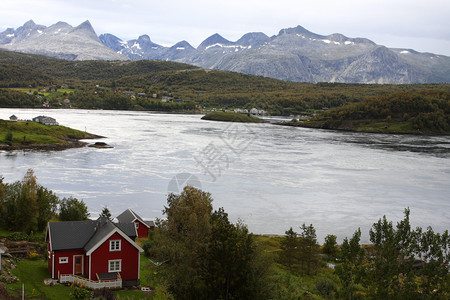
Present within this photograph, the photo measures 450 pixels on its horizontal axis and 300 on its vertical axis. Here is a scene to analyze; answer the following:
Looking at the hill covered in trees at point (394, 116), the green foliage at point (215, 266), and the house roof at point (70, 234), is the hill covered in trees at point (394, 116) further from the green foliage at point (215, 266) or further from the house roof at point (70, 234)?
the green foliage at point (215, 266)

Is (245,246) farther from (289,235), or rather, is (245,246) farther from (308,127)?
(308,127)

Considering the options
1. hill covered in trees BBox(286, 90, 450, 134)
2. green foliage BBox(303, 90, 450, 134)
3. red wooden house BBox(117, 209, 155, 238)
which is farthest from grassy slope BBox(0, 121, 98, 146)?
green foliage BBox(303, 90, 450, 134)

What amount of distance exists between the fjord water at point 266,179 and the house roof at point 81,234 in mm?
11777

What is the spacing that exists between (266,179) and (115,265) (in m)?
28.5

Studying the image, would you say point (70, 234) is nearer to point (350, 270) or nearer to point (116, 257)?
point (116, 257)

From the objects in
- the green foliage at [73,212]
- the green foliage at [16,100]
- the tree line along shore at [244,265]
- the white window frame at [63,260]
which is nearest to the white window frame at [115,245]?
the tree line along shore at [244,265]

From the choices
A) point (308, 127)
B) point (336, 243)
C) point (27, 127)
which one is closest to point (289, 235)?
point (336, 243)

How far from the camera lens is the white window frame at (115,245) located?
704 inches

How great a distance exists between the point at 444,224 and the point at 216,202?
17.3m

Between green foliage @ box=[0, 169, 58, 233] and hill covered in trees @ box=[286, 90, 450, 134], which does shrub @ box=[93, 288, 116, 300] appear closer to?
green foliage @ box=[0, 169, 58, 233]

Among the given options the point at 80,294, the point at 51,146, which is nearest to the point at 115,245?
the point at 80,294

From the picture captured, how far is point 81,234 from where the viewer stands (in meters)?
18.5

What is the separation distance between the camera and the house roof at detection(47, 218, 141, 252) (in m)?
17.6

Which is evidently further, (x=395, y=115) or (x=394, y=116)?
(x=395, y=115)
